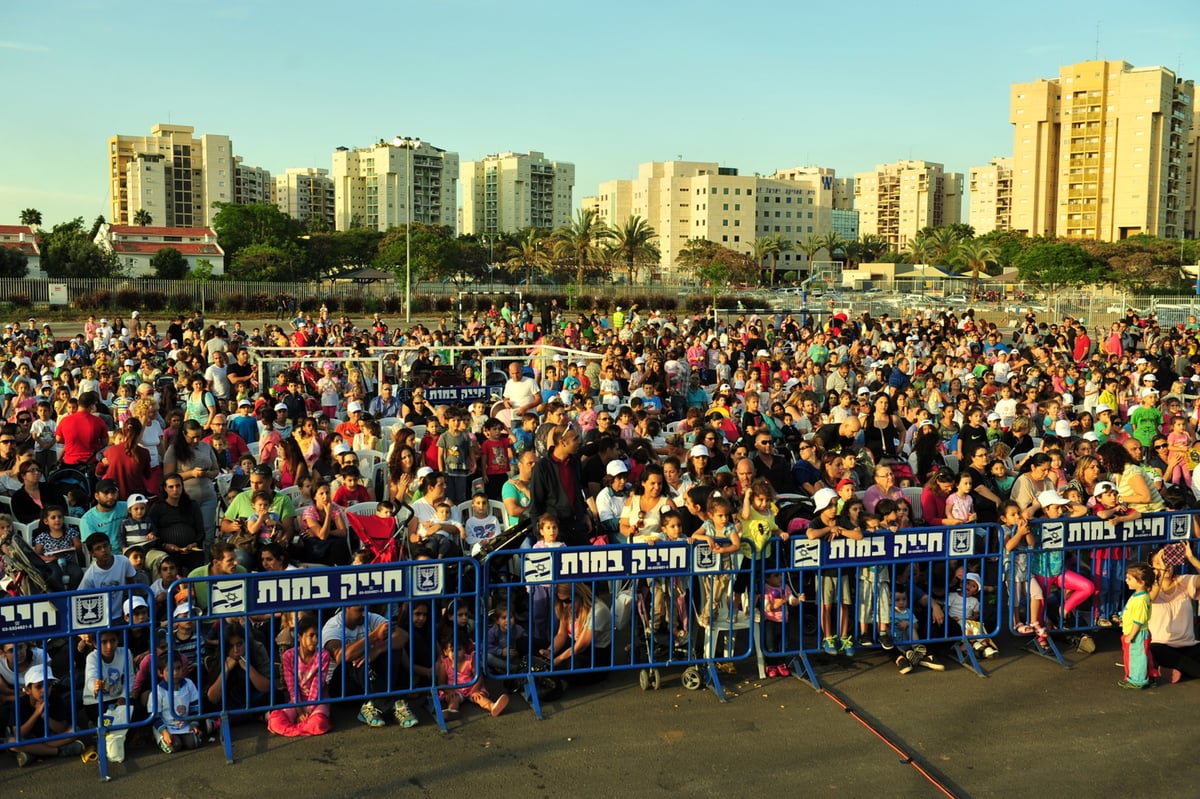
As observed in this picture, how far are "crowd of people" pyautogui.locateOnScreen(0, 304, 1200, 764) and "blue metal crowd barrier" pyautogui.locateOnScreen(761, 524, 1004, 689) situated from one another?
0.11 ft

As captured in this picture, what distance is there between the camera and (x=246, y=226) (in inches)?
4279

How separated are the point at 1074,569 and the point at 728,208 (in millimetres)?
156049

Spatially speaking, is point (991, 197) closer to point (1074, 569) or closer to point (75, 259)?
point (75, 259)

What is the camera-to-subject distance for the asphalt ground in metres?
5.29

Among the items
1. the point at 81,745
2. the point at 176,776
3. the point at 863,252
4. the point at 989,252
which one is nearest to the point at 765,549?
the point at 176,776

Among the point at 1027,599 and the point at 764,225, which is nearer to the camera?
the point at 1027,599

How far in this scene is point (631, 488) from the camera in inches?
333

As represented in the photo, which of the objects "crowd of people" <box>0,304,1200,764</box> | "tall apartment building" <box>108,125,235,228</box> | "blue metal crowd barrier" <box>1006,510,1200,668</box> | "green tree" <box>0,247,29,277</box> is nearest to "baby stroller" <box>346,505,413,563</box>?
"crowd of people" <box>0,304,1200,764</box>

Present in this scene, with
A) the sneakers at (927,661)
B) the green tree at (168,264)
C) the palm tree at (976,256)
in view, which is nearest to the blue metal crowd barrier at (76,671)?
the sneakers at (927,661)

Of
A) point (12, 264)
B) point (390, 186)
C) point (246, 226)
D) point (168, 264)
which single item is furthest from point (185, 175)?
point (12, 264)

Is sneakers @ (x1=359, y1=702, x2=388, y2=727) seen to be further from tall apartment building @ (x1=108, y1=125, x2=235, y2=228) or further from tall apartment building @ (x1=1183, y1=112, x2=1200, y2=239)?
tall apartment building @ (x1=108, y1=125, x2=235, y2=228)

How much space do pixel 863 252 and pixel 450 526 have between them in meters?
135

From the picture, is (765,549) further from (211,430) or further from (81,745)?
(211,430)

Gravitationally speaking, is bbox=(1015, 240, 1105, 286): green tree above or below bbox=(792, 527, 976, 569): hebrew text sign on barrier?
above
